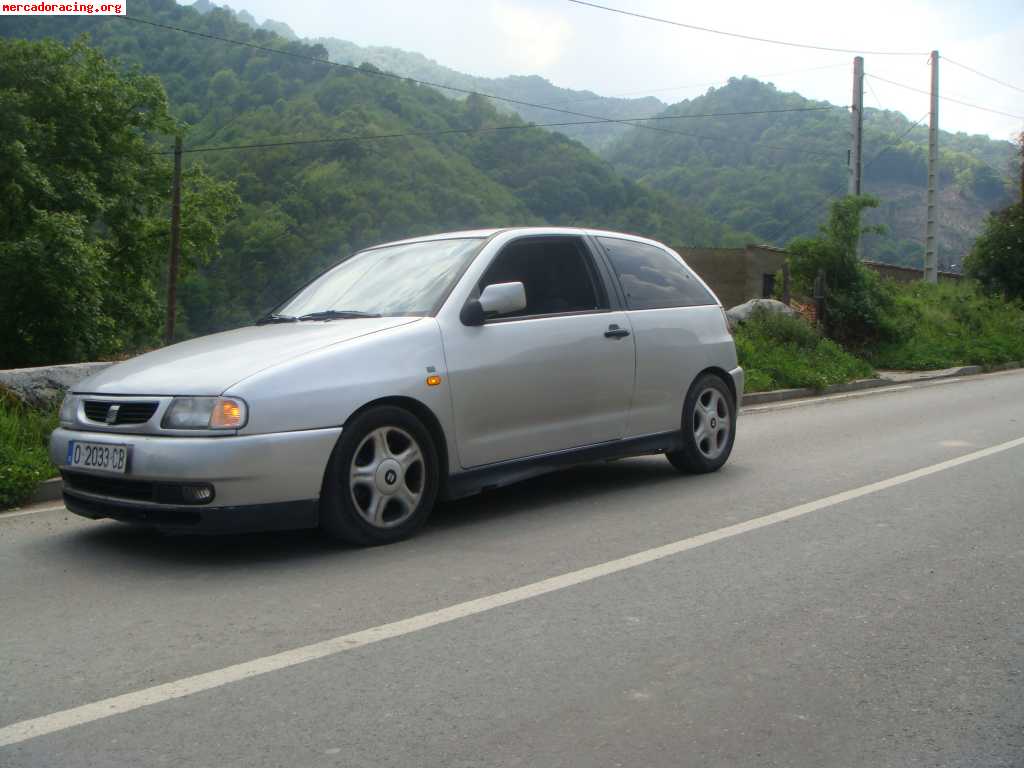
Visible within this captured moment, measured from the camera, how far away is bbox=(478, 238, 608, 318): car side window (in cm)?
663

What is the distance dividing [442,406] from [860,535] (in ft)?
7.67

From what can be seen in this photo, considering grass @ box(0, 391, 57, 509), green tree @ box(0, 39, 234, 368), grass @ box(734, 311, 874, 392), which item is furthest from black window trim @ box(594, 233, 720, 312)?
green tree @ box(0, 39, 234, 368)

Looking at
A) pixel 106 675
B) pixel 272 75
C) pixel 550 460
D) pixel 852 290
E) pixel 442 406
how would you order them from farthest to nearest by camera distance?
pixel 272 75, pixel 852 290, pixel 550 460, pixel 442 406, pixel 106 675

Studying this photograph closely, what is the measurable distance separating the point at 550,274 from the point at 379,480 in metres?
1.91

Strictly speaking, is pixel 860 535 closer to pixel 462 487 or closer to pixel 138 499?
pixel 462 487

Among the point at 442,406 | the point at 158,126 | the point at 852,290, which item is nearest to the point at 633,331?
the point at 442,406

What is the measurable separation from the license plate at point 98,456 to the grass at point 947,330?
56.0 ft

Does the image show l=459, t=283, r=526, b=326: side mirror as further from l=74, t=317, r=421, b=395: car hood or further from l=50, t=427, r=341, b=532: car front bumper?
l=50, t=427, r=341, b=532: car front bumper

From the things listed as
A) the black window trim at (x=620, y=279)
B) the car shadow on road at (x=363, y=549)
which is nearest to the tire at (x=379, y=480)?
the car shadow on road at (x=363, y=549)

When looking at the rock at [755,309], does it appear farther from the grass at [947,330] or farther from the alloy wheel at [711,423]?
the alloy wheel at [711,423]

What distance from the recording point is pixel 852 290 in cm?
2061

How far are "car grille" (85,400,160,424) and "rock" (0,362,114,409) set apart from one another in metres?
2.76

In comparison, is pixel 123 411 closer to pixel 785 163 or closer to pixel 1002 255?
pixel 1002 255

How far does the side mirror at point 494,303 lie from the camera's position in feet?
20.0
